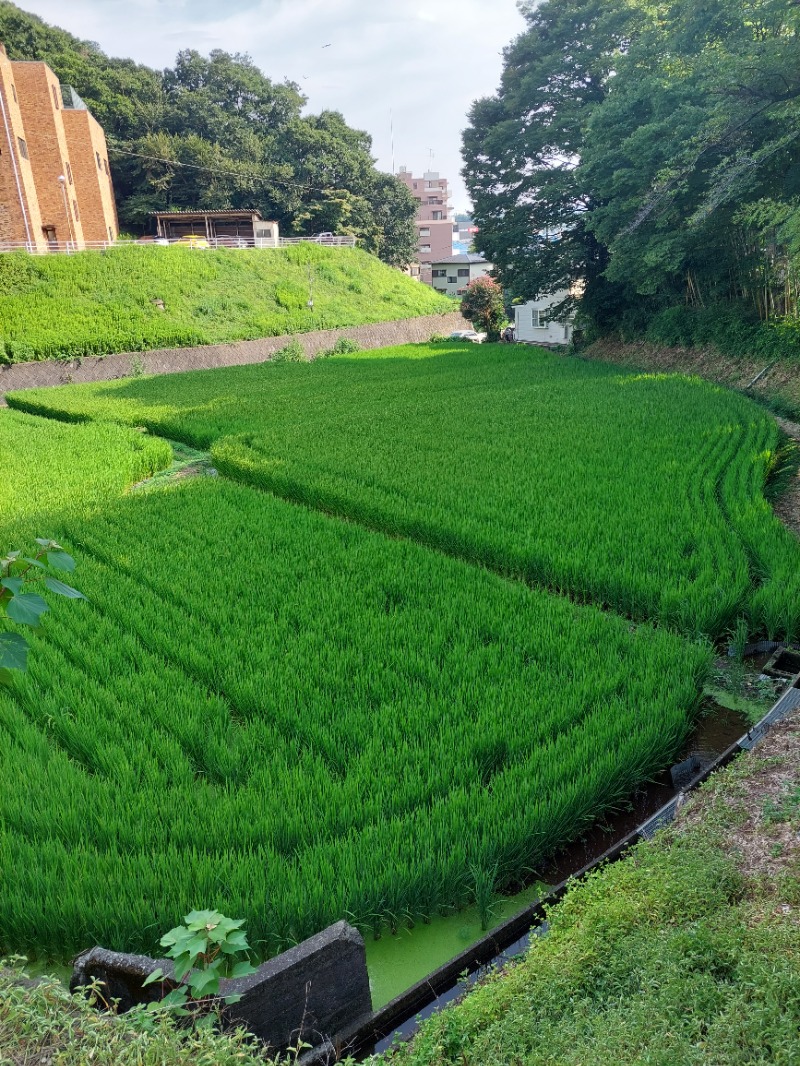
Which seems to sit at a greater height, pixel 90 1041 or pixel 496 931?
pixel 90 1041

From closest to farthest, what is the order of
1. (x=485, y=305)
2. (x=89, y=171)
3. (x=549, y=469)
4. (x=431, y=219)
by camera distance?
(x=549, y=469) → (x=89, y=171) → (x=485, y=305) → (x=431, y=219)

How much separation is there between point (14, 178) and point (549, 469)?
24.4m

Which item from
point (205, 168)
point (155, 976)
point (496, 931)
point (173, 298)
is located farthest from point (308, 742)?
point (205, 168)

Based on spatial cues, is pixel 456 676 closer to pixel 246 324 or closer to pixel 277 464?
pixel 277 464

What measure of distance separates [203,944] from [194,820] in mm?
1063

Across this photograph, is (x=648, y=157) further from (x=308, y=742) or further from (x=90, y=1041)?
(x=90, y=1041)

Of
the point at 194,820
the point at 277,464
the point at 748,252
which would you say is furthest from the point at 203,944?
the point at 748,252

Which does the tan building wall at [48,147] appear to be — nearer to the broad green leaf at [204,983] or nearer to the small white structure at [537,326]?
the small white structure at [537,326]

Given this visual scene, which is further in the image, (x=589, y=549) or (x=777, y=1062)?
(x=589, y=549)

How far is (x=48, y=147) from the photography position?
26641mm

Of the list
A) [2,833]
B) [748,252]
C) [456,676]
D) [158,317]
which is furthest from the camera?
[158,317]

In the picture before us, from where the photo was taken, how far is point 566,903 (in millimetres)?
2395

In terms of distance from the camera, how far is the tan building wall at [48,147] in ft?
83.6

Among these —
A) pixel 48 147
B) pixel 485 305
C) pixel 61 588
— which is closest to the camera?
pixel 61 588
